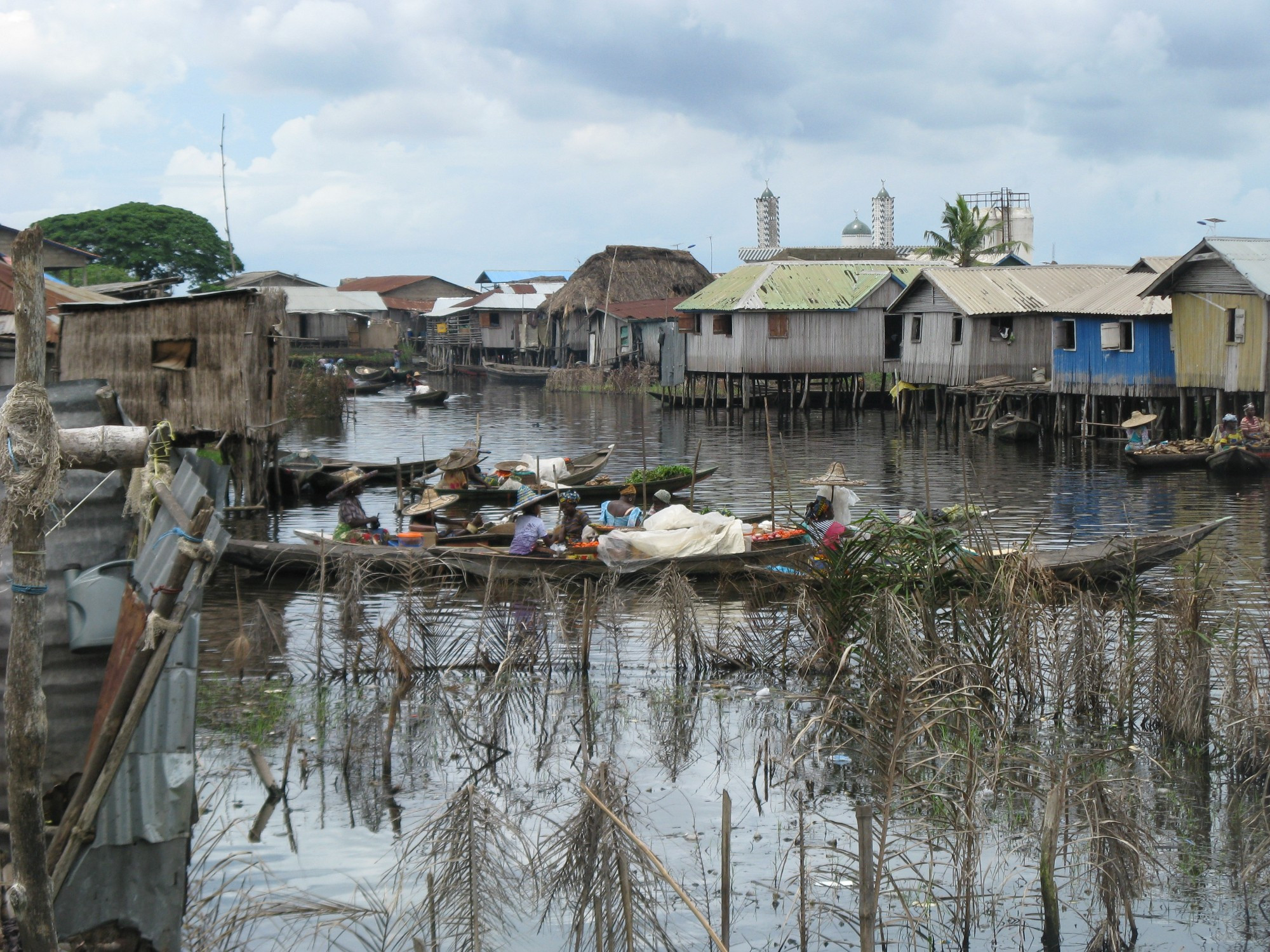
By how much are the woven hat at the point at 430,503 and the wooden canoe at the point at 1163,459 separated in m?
13.9

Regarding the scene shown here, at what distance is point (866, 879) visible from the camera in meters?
4.90

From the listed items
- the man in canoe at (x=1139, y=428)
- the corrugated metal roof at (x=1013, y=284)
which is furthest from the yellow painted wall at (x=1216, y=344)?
the corrugated metal roof at (x=1013, y=284)

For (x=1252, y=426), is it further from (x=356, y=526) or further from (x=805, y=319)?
(x=805, y=319)

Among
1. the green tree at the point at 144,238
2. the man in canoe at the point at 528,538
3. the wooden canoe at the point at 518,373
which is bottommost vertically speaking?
the man in canoe at the point at 528,538

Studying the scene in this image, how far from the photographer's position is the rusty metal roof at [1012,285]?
34.6m

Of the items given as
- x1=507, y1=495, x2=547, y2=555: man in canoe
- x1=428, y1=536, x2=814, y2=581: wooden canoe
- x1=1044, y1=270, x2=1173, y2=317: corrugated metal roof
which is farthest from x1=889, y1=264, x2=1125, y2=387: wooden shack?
x1=507, y1=495, x2=547, y2=555: man in canoe

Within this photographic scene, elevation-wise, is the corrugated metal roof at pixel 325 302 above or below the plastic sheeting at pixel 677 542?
above

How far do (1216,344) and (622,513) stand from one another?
16.1 meters

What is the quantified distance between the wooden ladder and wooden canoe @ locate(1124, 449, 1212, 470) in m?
7.68

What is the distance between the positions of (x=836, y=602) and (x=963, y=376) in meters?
27.5

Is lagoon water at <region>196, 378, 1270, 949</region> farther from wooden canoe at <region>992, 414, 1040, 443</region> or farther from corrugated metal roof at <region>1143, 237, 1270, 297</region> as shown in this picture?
wooden canoe at <region>992, 414, 1040, 443</region>

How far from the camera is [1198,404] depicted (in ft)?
91.5

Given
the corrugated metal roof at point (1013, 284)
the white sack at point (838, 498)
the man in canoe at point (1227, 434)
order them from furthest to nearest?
1. the corrugated metal roof at point (1013, 284)
2. the man in canoe at point (1227, 434)
3. the white sack at point (838, 498)

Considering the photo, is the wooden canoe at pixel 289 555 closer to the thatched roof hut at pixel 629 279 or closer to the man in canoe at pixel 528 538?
the man in canoe at pixel 528 538
